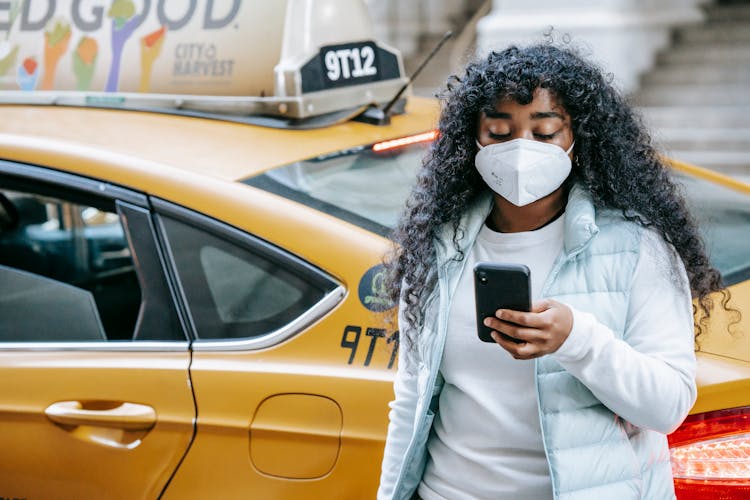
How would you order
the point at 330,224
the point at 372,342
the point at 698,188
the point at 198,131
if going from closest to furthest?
the point at 372,342 < the point at 330,224 < the point at 198,131 < the point at 698,188

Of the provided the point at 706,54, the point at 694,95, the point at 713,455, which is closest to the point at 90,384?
the point at 713,455

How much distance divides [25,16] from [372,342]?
6.10 ft

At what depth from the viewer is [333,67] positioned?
303 centimetres

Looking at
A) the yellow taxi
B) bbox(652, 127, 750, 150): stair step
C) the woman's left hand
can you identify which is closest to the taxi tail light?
the yellow taxi

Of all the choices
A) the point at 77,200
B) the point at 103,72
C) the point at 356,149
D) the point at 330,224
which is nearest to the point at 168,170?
the point at 77,200

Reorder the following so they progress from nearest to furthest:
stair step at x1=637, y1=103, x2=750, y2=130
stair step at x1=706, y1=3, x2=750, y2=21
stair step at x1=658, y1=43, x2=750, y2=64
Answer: stair step at x1=637, y1=103, x2=750, y2=130 < stair step at x1=658, y1=43, x2=750, y2=64 < stair step at x1=706, y1=3, x2=750, y2=21

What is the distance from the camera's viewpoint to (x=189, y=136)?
2.73m

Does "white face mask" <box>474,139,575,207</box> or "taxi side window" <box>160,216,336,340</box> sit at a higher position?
"white face mask" <box>474,139,575,207</box>

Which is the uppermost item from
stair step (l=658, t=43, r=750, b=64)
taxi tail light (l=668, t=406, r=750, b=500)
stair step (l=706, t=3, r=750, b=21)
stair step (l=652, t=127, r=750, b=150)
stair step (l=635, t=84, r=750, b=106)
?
taxi tail light (l=668, t=406, r=750, b=500)

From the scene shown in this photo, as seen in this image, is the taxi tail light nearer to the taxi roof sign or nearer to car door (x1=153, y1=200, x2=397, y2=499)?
car door (x1=153, y1=200, x2=397, y2=499)

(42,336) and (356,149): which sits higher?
(356,149)

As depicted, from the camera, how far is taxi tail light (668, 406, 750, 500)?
1816 mm

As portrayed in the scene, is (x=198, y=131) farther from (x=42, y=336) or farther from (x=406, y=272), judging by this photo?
(x=406, y=272)

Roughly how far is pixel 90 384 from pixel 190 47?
1171 mm
